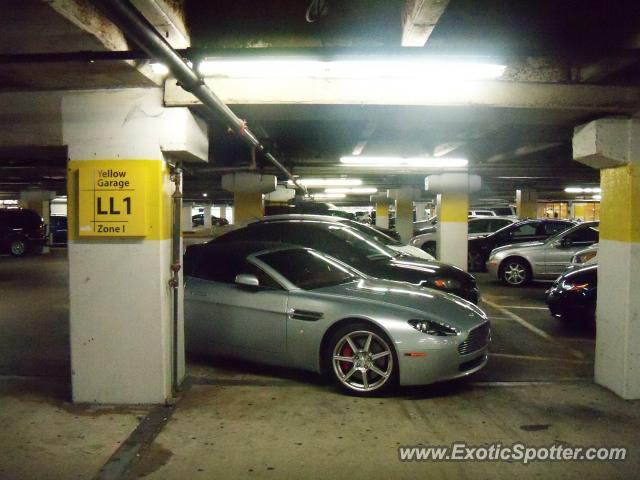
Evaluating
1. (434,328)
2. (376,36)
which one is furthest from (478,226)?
(376,36)

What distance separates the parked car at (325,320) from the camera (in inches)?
203

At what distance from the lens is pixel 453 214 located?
54.8 ft

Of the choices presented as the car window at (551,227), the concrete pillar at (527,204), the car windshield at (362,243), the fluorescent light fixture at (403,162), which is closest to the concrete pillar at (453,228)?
the car window at (551,227)

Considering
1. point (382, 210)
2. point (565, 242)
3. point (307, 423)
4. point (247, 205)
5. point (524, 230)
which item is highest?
point (382, 210)

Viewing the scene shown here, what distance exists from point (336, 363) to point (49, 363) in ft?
11.8

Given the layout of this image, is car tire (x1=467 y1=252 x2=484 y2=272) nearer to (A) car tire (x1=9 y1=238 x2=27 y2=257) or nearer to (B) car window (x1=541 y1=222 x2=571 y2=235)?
(B) car window (x1=541 y1=222 x2=571 y2=235)

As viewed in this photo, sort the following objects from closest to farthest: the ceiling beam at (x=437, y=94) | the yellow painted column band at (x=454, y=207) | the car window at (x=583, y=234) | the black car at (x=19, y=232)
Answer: the ceiling beam at (x=437, y=94) → the car window at (x=583, y=234) → the yellow painted column band at (x=454, y=207) → the black car at (x=19, y=232)

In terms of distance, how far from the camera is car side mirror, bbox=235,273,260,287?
578 centimetres

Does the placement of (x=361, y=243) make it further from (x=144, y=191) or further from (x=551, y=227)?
(x=551, y=227)

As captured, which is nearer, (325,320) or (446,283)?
(325,320)

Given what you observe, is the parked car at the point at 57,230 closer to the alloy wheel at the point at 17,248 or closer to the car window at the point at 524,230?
the alloy wheel at the point at 17,248

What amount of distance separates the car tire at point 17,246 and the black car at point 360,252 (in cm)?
1625

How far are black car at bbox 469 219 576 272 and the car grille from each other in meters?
9.79

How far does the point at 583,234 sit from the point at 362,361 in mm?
9281
